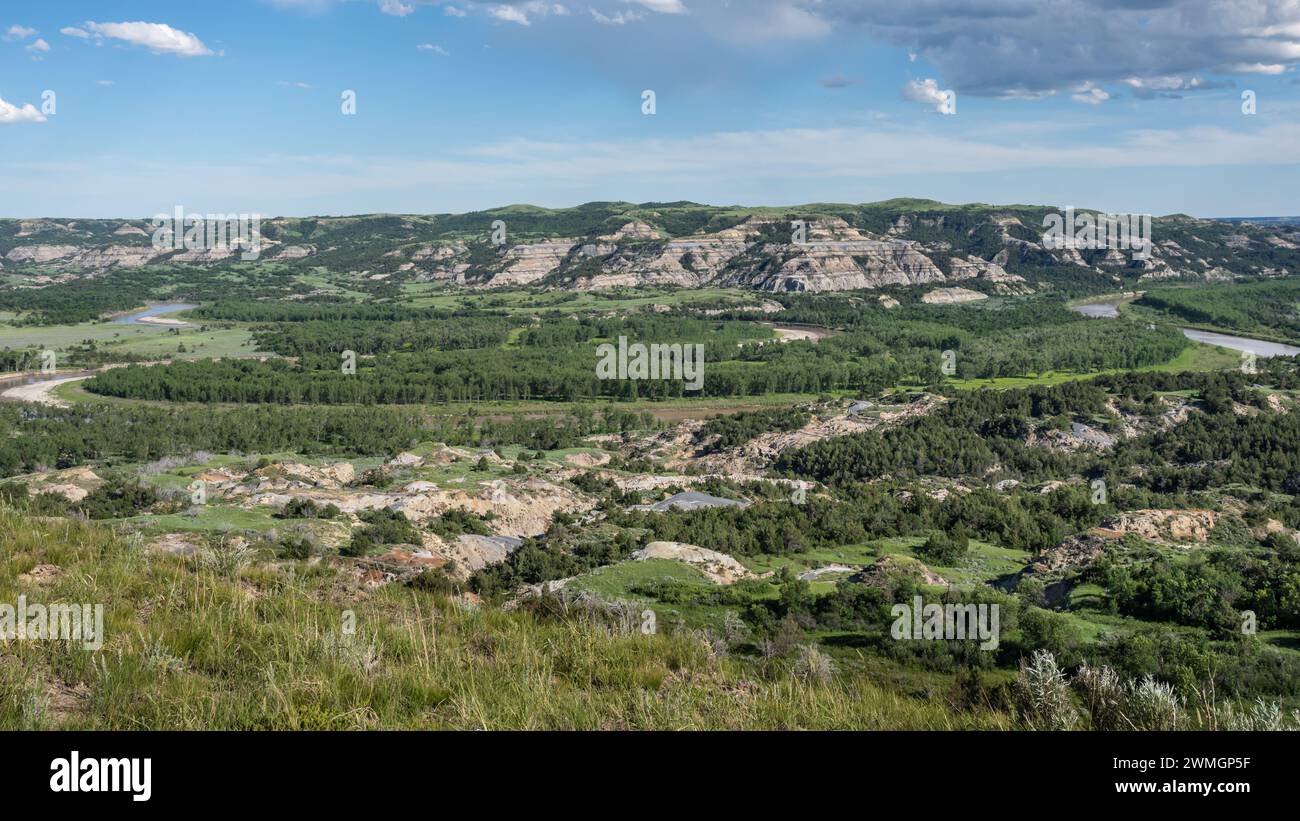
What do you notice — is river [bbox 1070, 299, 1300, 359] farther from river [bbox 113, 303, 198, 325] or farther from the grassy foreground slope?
river [bbox 113, 303, 198, 325]

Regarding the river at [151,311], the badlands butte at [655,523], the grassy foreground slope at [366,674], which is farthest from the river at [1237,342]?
the river at [151,311]

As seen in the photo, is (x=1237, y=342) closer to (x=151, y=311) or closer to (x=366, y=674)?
(x=366, y=674)

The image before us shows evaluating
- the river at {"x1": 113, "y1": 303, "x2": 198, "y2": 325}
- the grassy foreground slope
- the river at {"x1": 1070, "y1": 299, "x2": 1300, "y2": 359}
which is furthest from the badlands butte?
the river at {"x1": 113, "y1": 303, "x2": 198, "y2": 325}

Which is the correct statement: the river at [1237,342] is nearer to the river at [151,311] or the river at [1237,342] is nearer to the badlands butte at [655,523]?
the badlands butte at [655,523]

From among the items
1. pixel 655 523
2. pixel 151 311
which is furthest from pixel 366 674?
pixel 151 311
